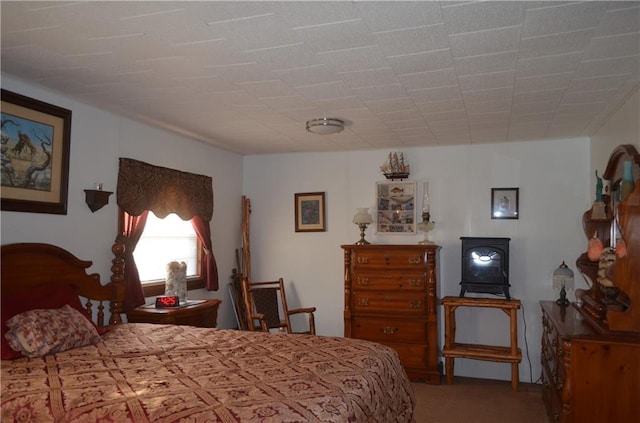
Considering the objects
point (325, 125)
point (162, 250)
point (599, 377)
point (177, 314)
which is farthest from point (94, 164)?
point (599, 377)

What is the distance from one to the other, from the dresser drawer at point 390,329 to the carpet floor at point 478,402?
47 cm

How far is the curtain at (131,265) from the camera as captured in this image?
159 inches

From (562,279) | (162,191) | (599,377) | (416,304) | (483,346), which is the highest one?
(162,191)

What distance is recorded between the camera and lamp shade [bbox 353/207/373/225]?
5.28 m

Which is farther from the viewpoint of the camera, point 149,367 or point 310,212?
point 310,212

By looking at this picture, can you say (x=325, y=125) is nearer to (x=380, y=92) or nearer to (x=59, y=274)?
(x=380, y=92)

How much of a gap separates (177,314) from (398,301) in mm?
2241

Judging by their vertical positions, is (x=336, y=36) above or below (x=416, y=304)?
above

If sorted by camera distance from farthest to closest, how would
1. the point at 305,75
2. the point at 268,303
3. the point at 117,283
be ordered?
the point at 268,303
the point at 117,283
the point at 305,75

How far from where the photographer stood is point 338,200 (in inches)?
226

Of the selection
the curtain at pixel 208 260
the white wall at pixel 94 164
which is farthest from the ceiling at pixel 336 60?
the curtain at pixel 208 260

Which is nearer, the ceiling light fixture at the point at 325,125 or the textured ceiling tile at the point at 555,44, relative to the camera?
the textured ceiling tile at the point at 555,44

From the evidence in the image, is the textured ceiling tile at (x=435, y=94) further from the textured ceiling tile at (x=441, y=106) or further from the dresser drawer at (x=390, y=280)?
the dresser drawer at (x=390, y=280)

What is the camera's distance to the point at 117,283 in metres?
3.81
